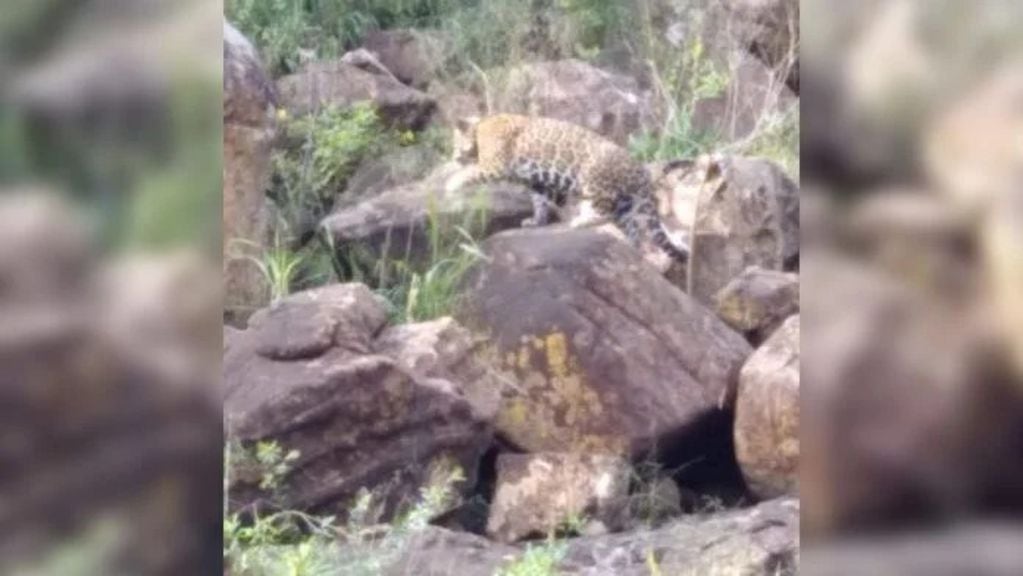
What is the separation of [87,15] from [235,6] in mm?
2033

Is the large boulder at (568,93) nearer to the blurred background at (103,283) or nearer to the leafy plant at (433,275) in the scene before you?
the leafy plant at (433,275)

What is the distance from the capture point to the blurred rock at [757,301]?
3133mm

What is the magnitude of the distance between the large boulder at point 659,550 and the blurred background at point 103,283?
76.7 inches

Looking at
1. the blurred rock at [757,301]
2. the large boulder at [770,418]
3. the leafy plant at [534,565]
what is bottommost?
the leafy plant at [534,565]

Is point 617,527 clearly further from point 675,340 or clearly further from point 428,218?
point 428,218

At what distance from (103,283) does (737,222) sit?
232 centimetres

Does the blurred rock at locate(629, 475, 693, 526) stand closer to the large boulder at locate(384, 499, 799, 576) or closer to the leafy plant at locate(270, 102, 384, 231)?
the large boulder at locate(384, 499, 799, 576)

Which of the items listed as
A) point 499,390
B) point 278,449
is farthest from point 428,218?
point 278,449

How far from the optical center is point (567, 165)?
3.22 meters

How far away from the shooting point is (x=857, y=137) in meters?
1.21

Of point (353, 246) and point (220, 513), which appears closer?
point (220, 513)

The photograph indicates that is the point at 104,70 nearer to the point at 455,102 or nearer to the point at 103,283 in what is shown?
the point at 103,283

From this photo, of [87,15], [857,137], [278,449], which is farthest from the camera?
[278,449]

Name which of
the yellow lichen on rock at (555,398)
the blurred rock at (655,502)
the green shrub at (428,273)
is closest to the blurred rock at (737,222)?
the yellow lichen on rock at (555,398)
